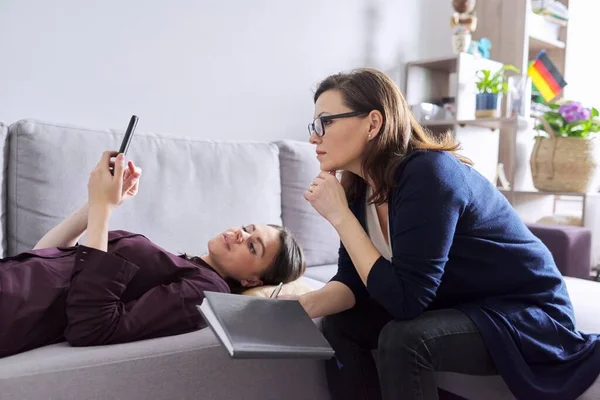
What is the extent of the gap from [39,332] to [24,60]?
110 centimetres

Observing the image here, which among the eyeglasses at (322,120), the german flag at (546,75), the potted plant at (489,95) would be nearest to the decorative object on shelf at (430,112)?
the potted plant at (489,95)

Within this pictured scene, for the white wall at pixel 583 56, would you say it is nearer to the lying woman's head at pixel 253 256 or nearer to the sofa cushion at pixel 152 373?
the lying woman's head at pixel 253 256

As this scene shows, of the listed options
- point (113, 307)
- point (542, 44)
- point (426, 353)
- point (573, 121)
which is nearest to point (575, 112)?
point (573, 121)

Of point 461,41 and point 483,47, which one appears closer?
point 461,41

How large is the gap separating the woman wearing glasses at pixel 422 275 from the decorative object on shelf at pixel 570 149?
1672 mm

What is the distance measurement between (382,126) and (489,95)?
1.84 m

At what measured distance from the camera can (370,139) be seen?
1.20m

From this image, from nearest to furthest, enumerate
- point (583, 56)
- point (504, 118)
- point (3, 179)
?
point (3, 179)
point (504, 118)
point (583, 56)

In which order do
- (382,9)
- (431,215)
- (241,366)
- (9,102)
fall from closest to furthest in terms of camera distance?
1. (431,215)
2. (241,366)
3. (9,102)
4. (382,9)

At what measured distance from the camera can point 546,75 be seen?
10.7 ft

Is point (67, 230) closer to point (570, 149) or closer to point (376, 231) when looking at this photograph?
point (376, 231)

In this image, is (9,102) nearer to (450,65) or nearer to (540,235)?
(540,235)

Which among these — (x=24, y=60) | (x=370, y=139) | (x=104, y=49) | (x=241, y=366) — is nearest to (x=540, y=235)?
(x=370, y=139)

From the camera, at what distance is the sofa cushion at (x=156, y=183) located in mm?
1549
